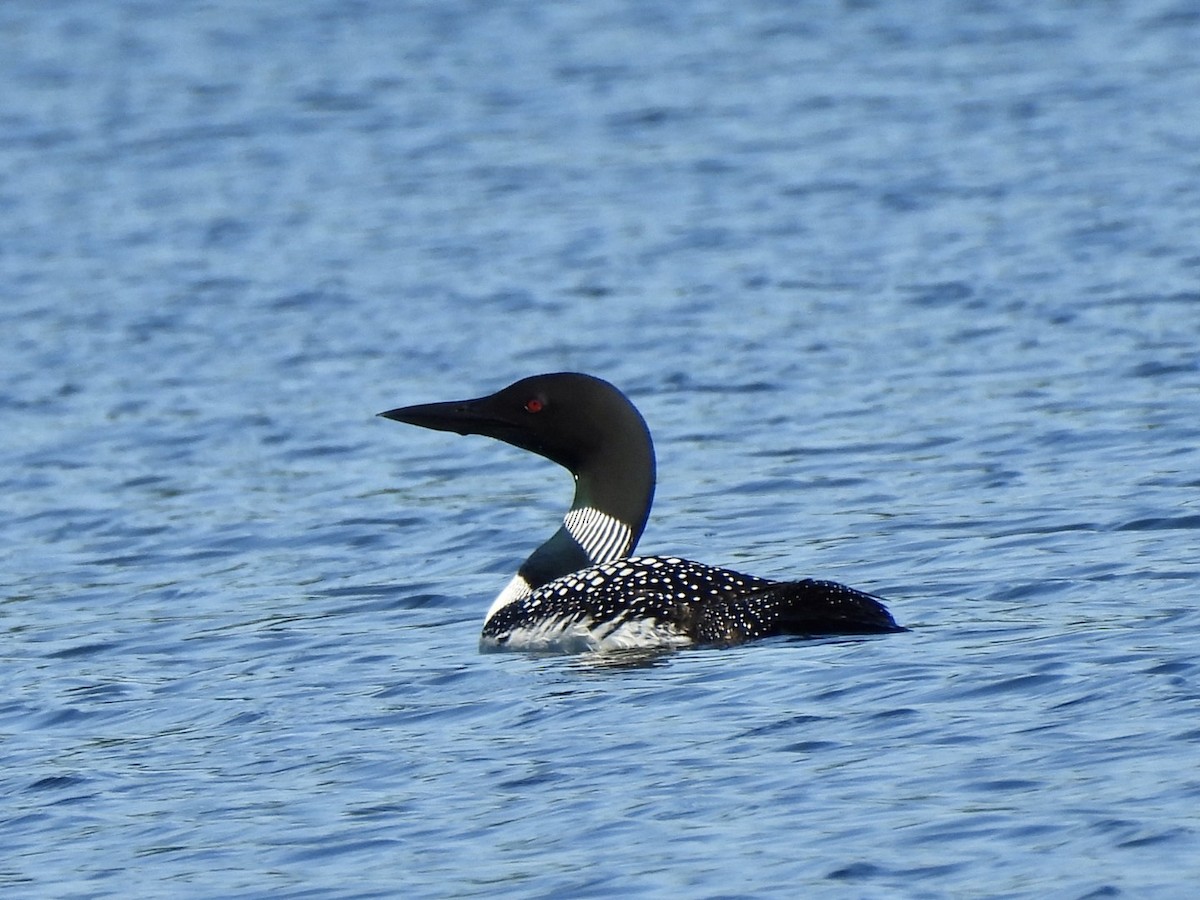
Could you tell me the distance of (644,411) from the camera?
1084 centimetres

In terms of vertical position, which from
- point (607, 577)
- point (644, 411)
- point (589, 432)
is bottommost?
point (644, 411)

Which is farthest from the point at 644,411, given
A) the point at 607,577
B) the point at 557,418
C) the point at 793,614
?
the point at 793,614

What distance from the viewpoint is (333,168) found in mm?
17125

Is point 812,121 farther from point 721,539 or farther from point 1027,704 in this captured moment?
point 1027,704

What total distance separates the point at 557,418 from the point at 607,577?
88cm

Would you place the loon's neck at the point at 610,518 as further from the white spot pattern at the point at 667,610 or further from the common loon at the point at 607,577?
the white spot pattern at the point at 667,610

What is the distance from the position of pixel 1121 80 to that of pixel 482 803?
13.3 meters

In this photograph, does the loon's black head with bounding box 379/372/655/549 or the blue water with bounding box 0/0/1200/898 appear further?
the loon's black head with bounding box 379/372/655/549

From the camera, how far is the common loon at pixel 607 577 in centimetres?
674

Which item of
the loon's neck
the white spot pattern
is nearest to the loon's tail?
the white spot pattern

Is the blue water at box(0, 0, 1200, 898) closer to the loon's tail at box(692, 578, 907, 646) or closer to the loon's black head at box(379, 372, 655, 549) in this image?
the loon's tail at box(692, 578, 907, 646)

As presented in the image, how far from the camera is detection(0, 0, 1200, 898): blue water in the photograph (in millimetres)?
5344

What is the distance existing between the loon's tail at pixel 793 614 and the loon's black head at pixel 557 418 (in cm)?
107

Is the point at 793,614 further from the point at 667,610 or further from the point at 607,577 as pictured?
the point at 607,577
